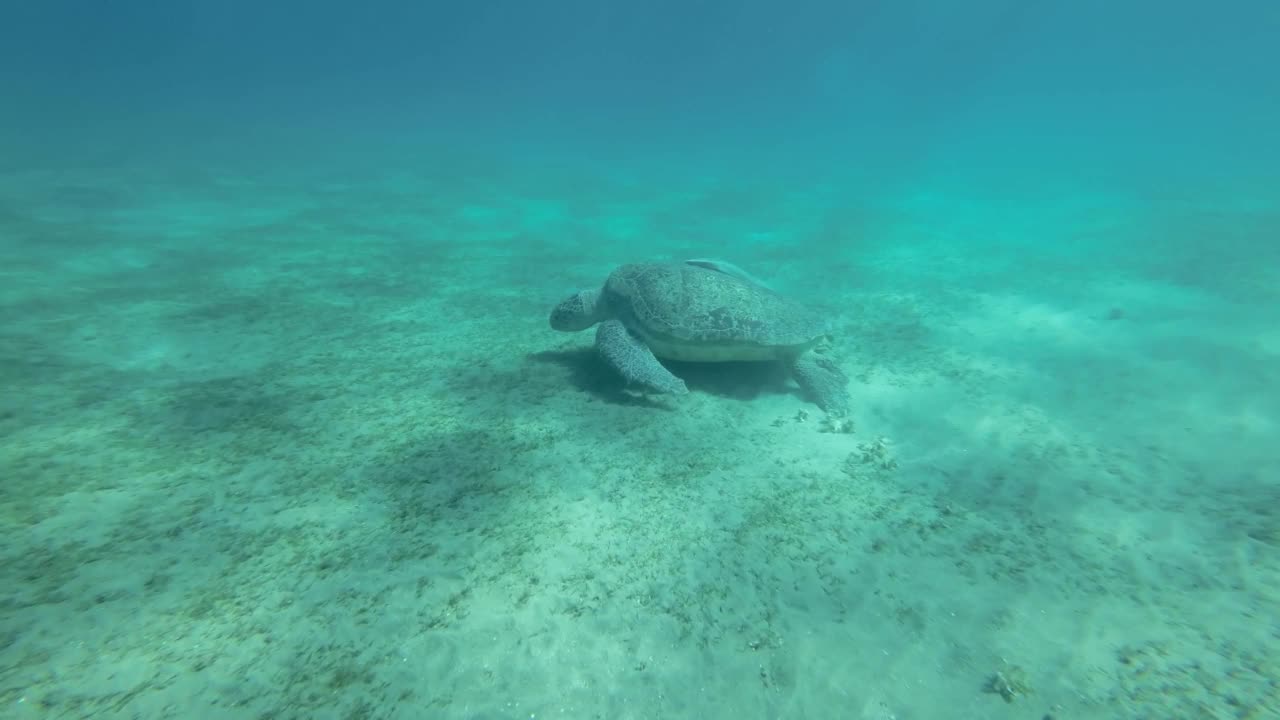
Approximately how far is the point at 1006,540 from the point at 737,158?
48519 millimetres

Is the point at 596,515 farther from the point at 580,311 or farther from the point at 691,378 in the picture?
the point at 580,311

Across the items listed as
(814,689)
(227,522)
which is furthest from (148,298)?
(814,689)

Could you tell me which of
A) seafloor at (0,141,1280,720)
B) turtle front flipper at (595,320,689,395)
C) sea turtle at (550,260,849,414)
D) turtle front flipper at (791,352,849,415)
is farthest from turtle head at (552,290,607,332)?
turtle front flipper at (791,352,849,415)

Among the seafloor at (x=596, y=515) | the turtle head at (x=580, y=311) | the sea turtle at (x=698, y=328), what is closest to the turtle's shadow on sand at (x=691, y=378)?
the seafloor at (x=596, y=515)

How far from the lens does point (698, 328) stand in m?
6.64

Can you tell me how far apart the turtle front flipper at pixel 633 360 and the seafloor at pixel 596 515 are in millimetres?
325

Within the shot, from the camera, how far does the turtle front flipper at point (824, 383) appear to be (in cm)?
669

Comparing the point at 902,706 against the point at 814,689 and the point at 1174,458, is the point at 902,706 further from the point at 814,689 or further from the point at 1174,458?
the point at 1174,458

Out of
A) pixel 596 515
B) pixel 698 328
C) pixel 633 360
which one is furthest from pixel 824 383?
pixel 596 515

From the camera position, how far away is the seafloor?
10.3 ft

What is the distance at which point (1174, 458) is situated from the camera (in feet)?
18.3

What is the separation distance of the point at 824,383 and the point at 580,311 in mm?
3636

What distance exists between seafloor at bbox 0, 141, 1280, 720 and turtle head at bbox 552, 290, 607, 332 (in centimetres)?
64

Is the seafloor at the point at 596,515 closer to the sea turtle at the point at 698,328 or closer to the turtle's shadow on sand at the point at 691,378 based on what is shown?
the turtle's shadow on sand at the point at 691,378
